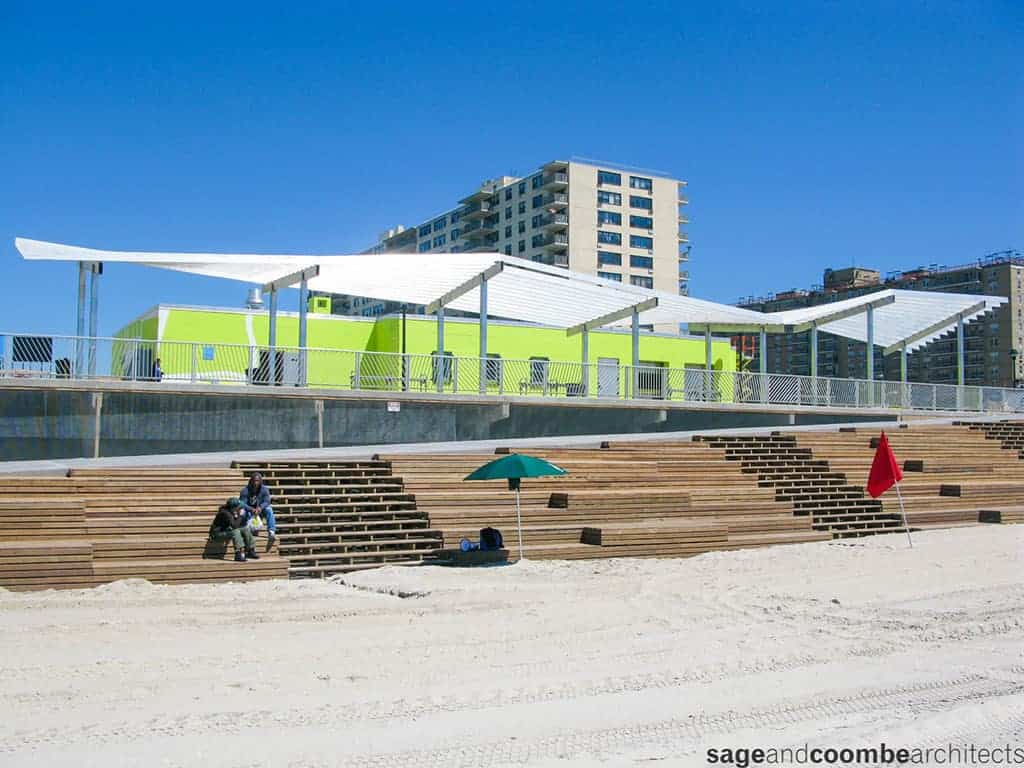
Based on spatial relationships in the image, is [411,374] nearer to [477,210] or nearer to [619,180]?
[619,180]

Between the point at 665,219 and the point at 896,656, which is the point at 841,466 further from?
the point at 665,219

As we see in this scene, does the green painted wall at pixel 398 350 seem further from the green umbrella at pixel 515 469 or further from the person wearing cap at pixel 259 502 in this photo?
the green umbrella at pixel 515 469

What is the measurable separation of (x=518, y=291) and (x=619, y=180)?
3245 inches

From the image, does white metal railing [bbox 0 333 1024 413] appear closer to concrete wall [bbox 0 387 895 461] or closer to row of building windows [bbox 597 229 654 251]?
concrete wall [bbox 0 387 895 461]

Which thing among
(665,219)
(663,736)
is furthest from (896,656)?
(665,219)

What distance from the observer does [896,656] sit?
888cm

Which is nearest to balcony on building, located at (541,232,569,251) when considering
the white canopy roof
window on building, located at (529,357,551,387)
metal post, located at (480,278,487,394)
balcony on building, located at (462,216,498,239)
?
balcony on building, located at (462,216,498,239)

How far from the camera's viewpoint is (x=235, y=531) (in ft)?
43.8

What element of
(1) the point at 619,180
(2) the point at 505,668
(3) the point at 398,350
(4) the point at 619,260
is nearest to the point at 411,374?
(3) the point at 398,350

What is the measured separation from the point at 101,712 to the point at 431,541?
8582mm

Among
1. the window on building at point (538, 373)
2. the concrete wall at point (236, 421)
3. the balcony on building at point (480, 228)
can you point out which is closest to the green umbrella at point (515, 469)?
the concrete wall at point (236, 421)

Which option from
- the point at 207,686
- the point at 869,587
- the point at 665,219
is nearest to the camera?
the point at 207,686

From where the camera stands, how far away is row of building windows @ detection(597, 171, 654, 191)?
4173 inches

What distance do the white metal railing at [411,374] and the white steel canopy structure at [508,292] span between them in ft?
4.51
